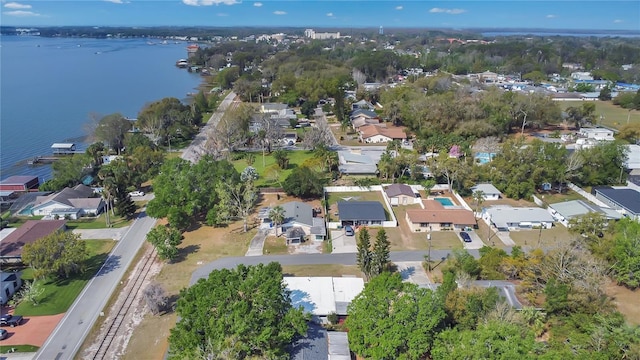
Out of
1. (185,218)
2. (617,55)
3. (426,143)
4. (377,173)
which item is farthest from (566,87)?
(185,218)

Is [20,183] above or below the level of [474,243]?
above

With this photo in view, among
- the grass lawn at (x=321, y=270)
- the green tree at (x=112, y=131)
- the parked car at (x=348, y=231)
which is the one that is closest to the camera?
the grass lawn at (x=321, y=270)

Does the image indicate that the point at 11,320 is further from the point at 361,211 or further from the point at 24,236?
the point at 361,211

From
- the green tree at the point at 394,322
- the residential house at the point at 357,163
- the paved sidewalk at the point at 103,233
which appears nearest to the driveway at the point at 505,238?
the green tree at the point at 394,322

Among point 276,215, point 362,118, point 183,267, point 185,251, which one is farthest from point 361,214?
point 362,118

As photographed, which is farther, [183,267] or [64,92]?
[64,92]

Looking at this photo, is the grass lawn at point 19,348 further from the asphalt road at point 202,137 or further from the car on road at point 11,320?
the asphalt road at point 202,137
